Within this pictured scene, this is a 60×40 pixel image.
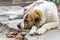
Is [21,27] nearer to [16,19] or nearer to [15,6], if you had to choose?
[16,19]

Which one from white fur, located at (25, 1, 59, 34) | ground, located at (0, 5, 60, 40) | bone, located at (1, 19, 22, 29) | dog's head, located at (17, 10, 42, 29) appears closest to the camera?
ground, located at (0, 5, 60, 40)

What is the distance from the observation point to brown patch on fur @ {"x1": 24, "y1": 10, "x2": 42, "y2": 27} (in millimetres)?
3127

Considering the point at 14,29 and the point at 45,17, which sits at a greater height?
the point at 45,17

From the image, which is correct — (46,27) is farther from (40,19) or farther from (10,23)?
(10,23)

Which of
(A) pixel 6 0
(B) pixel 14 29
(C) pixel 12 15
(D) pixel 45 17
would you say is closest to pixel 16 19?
(C) pixel 12 15

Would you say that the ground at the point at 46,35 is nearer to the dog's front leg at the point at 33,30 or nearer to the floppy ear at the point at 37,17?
the dog's front leg at the point at 33,30

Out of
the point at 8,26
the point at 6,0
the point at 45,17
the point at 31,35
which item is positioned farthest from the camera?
the point at 6,0

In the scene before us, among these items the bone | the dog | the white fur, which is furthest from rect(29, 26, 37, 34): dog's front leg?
the bone

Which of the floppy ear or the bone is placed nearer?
the floppy ear

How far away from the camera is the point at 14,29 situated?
132 inches

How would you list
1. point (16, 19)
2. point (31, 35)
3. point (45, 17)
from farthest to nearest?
point (16, 19) → point (45, 17) → point (31, 35)

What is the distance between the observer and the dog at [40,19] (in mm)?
3129

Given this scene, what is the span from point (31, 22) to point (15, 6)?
70.5 inches

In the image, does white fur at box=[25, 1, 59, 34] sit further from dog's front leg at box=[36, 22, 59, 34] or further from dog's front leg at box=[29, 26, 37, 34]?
dog's front leg at box=[29, 26, 37, 34]
